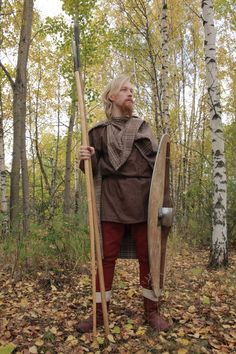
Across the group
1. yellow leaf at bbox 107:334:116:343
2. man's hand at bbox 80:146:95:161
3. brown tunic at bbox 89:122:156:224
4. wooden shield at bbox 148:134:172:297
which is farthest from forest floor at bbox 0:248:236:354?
man's hand at bbox 80:146:95:161

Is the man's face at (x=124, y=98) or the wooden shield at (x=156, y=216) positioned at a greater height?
the man's face at (x=124, y=98)

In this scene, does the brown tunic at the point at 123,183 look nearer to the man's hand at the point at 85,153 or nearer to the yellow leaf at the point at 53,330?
the man's hand at the point at 85,153

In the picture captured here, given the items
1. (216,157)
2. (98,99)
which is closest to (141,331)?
(216,157)

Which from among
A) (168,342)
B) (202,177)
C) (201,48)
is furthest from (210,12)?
(201,48)

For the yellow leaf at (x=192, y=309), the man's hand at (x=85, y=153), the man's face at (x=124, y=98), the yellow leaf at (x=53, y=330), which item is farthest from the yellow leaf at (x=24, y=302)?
the man's face at (x=124, y=98)

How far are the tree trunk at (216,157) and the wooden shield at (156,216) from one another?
1.89m

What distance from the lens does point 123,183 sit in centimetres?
267

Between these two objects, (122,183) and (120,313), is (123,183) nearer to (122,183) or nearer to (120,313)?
(122,183)

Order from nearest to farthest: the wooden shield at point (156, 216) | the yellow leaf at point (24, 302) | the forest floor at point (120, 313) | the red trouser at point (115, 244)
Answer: the forest floor at point (120, 313)
the wooden shield at point (156, 216)
the red trouser at point (115, 244)
the yellow leaf at point (24, 302)

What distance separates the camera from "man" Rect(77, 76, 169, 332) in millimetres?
2654

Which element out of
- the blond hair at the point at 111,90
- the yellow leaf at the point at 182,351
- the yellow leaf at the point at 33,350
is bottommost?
the yellow leaf at the point at 182,351

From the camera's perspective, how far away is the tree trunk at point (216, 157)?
14.8 ft

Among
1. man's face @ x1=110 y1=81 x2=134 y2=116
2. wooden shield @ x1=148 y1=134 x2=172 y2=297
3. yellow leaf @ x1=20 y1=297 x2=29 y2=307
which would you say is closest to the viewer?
wooden shield @ x1=148 y1=134 x2=172 y2=297

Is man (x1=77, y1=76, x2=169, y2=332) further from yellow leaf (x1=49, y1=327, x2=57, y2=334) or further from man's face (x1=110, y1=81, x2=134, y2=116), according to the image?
yellow leaf (x1=49, y1=327, x2=57, y2=334)
